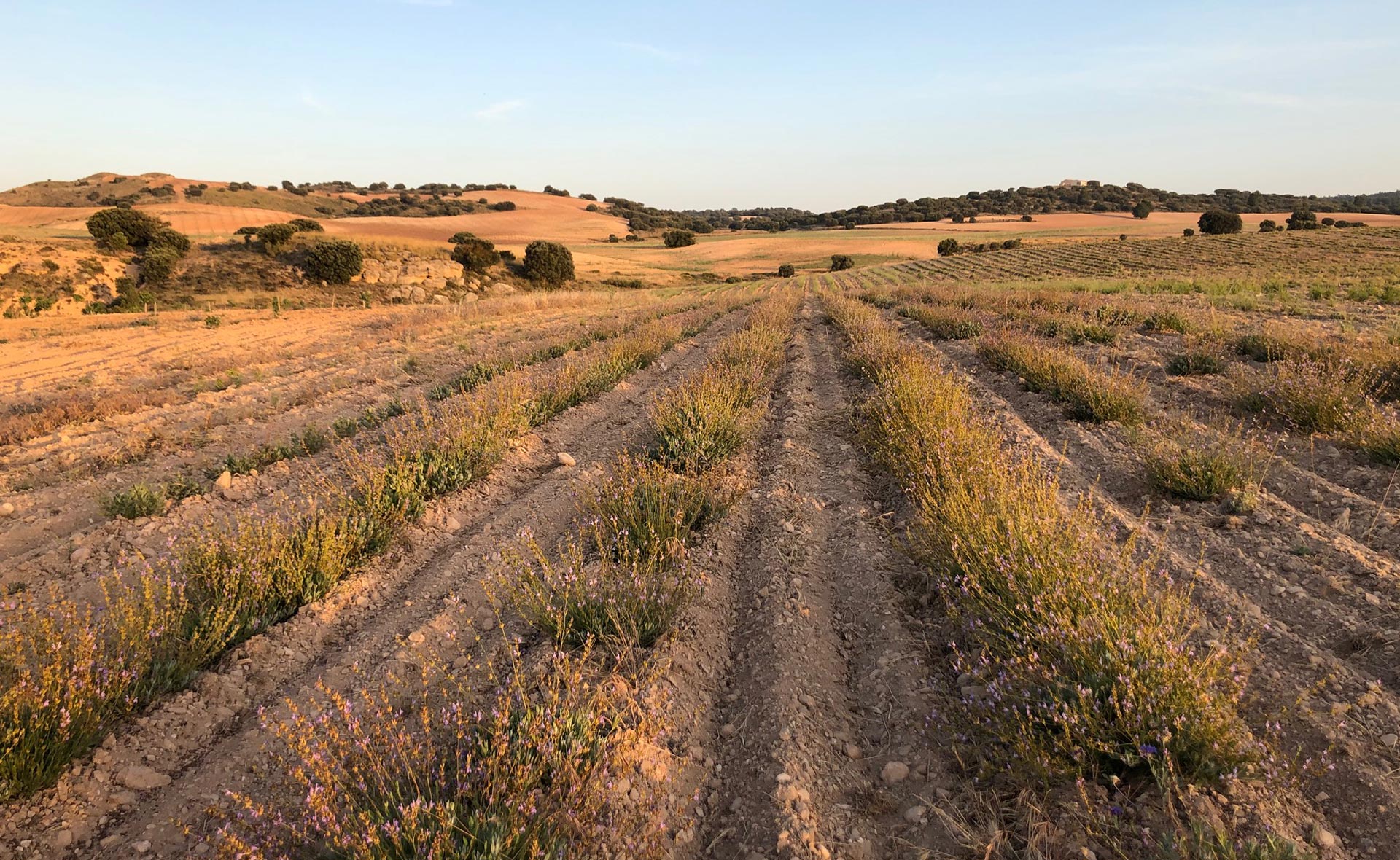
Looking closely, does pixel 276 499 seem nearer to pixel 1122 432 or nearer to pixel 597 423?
pixel 597 423

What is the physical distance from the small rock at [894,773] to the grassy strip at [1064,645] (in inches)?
13.2

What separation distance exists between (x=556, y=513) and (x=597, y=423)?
2987mm

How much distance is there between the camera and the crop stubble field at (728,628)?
2213 mm

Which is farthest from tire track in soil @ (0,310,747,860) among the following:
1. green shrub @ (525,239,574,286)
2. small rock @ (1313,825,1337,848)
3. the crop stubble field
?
green shrub @ (525,239,574,286)

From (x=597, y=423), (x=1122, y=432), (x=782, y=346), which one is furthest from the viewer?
(x=782, y=346)

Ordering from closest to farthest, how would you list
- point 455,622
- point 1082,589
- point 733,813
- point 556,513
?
point 733,813 → point 1082,589 → point 455,622 → point 556,513

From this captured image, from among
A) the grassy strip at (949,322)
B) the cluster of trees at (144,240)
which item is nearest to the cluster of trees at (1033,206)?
the cluster of trees at (144,240)

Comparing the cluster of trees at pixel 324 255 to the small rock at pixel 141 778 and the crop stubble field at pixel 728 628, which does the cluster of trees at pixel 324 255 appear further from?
the small rock at pixel 141 778

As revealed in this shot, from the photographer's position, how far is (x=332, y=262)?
28.8m

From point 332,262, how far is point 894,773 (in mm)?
33823

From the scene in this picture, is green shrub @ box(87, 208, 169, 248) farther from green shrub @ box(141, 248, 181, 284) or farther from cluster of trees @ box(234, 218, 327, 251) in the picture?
cluster of trees @ box(234, 218, 327, 251)

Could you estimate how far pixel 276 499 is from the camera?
523 centimetres

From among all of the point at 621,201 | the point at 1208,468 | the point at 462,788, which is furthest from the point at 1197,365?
the point at 621,201

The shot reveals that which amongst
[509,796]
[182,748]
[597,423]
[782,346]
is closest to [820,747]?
[509,796]
